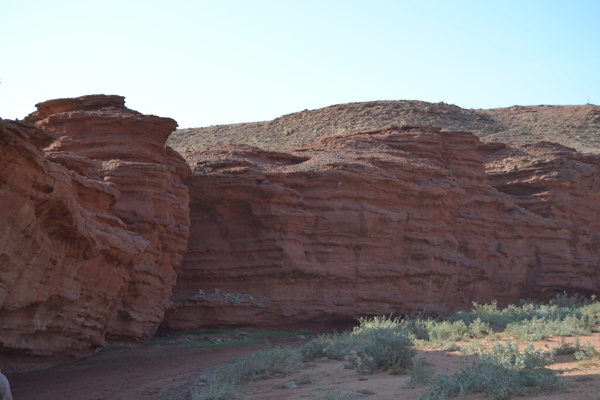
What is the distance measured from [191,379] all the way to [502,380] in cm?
684

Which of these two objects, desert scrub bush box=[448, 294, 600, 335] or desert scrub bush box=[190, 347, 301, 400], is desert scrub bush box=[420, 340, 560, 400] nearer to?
desert scrub bush box=[190, 347, 301, 400]

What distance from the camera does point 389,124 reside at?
156ft

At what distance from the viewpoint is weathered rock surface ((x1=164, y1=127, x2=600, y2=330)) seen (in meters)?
22.7

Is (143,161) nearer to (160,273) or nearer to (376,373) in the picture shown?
(160,273)

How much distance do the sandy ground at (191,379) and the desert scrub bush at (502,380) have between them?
0.24m

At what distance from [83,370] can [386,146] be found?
56.0 ft

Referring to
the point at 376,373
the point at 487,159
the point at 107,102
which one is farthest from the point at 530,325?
the point at 487,159

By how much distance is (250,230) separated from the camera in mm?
23219

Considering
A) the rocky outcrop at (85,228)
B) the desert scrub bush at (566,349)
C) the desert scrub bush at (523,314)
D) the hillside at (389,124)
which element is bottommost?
the desert scrub bush at (523,314)

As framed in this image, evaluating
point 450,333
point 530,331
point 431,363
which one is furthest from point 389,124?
point 431,363

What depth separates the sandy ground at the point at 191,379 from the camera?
986 cm

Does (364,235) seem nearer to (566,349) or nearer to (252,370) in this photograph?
(252,370)

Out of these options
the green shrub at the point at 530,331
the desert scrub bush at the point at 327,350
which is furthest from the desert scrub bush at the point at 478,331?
the desert scrub bush at the point at 327,350

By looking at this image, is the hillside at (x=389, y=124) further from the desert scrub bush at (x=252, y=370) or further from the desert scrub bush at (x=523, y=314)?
the desert scrub bush at (x=252, y=370)
